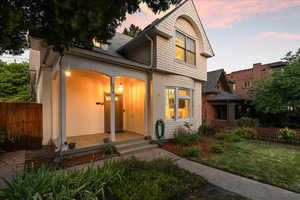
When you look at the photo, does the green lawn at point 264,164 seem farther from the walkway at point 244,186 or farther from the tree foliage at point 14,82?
the tree foliage at point 14,82

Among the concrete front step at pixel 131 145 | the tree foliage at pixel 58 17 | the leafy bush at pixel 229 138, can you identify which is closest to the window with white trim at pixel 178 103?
the concrete front step at pixel 131 145

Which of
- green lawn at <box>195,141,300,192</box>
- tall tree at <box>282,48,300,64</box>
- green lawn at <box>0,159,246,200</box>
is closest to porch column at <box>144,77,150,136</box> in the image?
green lawn at <box>195,141,300,192</box>

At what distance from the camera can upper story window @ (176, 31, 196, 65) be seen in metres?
7.92

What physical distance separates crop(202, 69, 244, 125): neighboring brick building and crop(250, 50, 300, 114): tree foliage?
2.88 m

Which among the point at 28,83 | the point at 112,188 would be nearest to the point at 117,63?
the point at 112,188

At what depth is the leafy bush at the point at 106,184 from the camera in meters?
2.06

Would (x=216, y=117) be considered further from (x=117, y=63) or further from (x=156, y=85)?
(x=117, y=63)

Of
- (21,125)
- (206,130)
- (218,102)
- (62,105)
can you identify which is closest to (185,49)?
(206,130)

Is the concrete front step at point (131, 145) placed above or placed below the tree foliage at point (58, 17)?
below

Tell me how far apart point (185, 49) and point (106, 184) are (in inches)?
318

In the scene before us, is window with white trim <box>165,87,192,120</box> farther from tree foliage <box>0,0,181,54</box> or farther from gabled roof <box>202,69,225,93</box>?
gabled roof <box>202,69,225,93</box>

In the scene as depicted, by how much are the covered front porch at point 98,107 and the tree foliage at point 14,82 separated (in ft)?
38.5

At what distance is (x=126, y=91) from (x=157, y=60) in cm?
279

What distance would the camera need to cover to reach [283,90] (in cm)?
998
